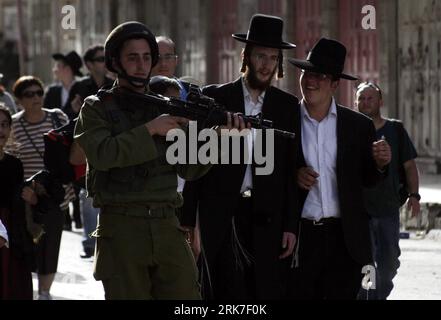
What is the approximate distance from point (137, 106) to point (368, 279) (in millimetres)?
3038

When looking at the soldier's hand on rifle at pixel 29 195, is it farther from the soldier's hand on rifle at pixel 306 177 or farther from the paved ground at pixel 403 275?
the soldier's hand on rifle at pixel 306 177

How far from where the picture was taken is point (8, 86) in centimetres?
3478

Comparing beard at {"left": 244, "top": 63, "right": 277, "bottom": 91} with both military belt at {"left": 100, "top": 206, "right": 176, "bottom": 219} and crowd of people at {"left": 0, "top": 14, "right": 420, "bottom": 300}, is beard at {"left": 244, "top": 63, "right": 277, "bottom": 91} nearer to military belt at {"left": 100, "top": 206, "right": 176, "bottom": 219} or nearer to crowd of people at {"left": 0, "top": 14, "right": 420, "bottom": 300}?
crowd of people at {"left": 0, "top": 14, "right": 420, "bottom": 300}

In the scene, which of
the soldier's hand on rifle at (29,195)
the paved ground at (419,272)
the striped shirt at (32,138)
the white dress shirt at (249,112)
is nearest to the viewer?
the white dress shirt at (249,112)

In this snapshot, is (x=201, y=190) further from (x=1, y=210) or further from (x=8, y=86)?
(x=8, y=86)

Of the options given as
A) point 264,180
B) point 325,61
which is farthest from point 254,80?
point 264,180

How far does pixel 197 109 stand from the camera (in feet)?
22.4

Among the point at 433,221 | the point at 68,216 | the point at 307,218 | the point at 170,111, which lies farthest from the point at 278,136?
the point at 68,216

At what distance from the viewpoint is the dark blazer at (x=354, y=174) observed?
792cm

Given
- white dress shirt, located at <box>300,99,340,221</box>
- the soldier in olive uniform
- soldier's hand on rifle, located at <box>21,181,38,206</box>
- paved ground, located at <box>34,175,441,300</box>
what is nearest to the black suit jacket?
white dress shirt, located at <box>300,99,340,221</box>

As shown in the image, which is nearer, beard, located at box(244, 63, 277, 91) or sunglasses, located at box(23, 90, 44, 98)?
beard, located at box(244, 63, 277, 91)

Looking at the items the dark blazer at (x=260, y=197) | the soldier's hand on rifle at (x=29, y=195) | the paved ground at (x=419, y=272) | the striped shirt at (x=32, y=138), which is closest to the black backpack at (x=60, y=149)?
the dark blazer at (x=260, y=197)

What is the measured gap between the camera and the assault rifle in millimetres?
6733

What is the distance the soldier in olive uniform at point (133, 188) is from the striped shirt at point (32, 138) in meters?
4.97
